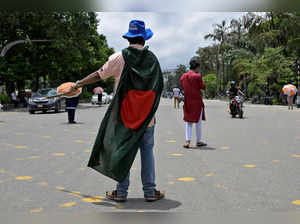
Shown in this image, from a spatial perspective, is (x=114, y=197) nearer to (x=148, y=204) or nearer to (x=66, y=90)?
(x=148, y=204)

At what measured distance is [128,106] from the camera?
→ 430 centimetres

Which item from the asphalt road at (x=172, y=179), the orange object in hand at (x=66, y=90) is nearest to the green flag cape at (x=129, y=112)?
the asphalt road at (x=172, y=179)

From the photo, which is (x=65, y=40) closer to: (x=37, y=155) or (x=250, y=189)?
(x=37, y=155)

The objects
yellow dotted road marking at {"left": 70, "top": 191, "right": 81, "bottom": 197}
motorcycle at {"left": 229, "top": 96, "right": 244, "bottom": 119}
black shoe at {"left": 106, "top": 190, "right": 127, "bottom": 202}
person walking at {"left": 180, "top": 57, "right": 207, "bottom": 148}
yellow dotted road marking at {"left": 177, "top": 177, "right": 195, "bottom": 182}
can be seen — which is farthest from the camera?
motorcycle at {"left": 229, "top": 96, "right": 244, "bottom": 119}

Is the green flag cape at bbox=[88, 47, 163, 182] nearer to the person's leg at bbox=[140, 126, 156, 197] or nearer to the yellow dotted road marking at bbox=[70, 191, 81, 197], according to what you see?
the person's leg at bbox=[140, 126, 156, 197]

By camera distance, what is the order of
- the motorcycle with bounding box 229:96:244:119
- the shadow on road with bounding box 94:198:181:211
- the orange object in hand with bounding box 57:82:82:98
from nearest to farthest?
the shadow on road with bounding box 94:198:181:211, the orange object in hand with bounding box 57:82:82:98, the motorcycle with bounding box 229:96:244:119

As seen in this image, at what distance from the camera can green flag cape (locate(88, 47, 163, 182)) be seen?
4242 millimetres

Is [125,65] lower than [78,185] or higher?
higher

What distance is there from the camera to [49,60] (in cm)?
3522

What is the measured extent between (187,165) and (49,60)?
3061 cm

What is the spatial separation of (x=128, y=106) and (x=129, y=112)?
64mm

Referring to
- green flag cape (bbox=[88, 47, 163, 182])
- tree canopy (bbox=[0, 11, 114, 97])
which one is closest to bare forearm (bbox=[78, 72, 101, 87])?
green flag cape (bbox=[88, 47, 163, 182])

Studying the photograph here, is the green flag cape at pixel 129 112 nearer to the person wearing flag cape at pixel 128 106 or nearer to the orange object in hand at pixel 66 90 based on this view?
the person wearing flag cape at pixel 128 106

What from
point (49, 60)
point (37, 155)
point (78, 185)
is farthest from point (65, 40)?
point (78, 185)
